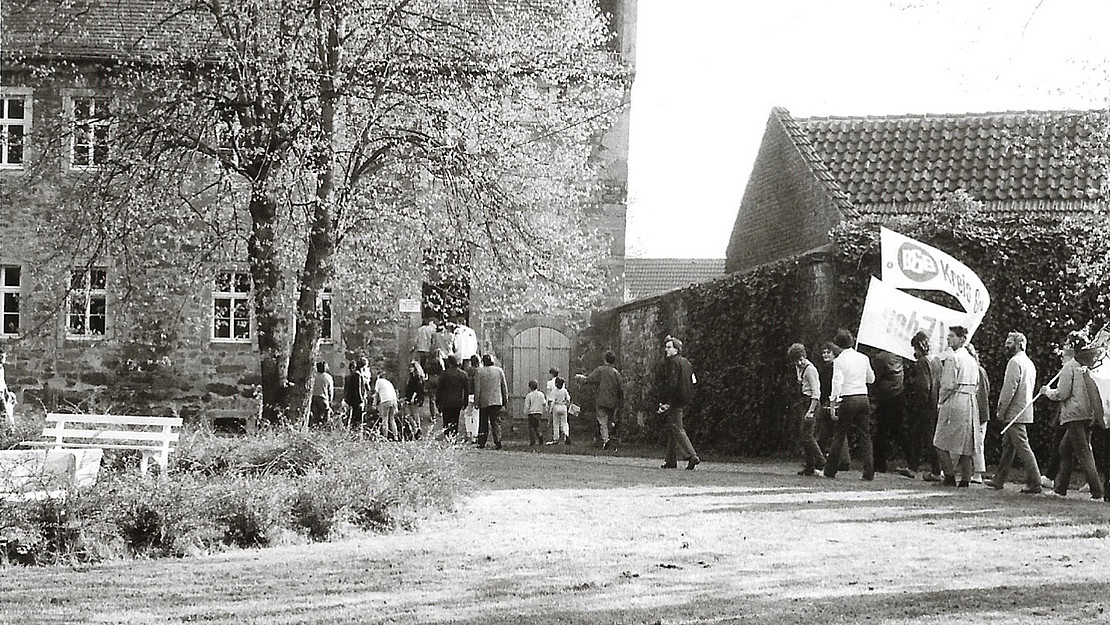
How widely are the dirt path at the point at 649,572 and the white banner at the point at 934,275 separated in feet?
13.3

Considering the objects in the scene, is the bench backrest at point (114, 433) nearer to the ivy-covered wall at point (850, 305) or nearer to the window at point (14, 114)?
the ivy-covered wall at point (850, 305)

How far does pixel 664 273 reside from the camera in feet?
181

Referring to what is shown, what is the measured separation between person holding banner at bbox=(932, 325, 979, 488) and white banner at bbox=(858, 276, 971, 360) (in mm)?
1217

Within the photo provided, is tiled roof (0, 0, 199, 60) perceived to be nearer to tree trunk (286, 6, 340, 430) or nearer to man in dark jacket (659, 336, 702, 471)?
tree trunk (286, 6, 340, 430)

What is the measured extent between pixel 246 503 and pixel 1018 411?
799 centimetres

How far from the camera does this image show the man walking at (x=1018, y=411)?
13883 millimetres

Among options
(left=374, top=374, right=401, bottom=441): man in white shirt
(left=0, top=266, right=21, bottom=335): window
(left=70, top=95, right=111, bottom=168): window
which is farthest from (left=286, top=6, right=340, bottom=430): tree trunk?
(left=0, top=266, right=21, bottom=335): window

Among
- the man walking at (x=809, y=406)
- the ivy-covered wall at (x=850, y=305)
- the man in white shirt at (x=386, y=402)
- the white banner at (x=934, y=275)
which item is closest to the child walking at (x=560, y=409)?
the ivy-covered wall at (x=850, y=305)

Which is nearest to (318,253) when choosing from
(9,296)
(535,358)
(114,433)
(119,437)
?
(114,433)

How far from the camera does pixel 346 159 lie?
1620cm

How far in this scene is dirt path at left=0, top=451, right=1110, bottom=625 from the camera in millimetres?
6980

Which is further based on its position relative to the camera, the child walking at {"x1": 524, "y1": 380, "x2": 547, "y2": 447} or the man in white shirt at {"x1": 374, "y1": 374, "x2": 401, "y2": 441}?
the child walking at {"x1": 524, "y1": 380, "x2": 547, "y2": 447}

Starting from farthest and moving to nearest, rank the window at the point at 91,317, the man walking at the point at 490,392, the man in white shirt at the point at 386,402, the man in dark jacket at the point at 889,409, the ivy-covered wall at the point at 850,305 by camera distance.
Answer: the window at the point at 91,317 → the man walking at the point at 490,392 → the man in white shirt at the point at 386,402 → the ivy-covered wall at the point at 850,305 → the man in dark jacket at the point at 889,409

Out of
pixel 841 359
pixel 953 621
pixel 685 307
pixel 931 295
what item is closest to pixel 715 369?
pixel 685 307
